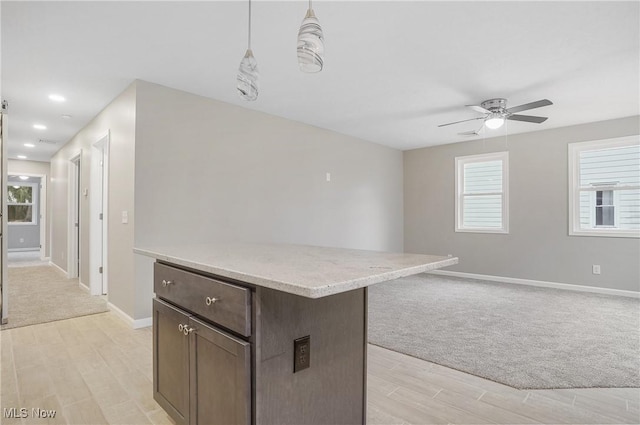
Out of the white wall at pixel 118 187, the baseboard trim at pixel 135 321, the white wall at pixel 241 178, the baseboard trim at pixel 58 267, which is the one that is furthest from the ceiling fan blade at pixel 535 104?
the baseboard trim at pixel 58 267

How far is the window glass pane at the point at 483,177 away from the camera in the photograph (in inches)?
230

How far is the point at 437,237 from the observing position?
6527 mm

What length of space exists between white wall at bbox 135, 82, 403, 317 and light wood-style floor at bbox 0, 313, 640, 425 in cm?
92

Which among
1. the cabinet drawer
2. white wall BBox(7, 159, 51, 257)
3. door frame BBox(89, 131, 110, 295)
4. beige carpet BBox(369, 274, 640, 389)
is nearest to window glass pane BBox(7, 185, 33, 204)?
white wall BBox(7, 159, 51, 257)

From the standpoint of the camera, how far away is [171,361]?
1632 millimetres

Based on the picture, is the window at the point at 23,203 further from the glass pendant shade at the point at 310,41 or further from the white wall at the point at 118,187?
the glass pendant shade at the point at 310,41

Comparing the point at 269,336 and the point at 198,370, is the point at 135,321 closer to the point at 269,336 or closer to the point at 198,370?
the point at 198,370

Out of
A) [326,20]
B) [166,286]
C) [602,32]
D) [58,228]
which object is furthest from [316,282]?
[58,228]

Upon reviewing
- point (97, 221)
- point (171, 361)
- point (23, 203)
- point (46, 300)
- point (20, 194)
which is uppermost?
point (20, 194)

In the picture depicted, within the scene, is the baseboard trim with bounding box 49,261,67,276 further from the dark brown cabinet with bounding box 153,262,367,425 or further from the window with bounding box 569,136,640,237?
the window with bounding box 569,136,640,237

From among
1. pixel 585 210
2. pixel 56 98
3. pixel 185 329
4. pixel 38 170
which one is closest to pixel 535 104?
pixel 585 210

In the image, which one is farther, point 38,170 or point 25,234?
point 25,234

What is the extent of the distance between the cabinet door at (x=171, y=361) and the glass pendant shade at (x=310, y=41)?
4.03ft

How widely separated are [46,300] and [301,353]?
4.55 meters
